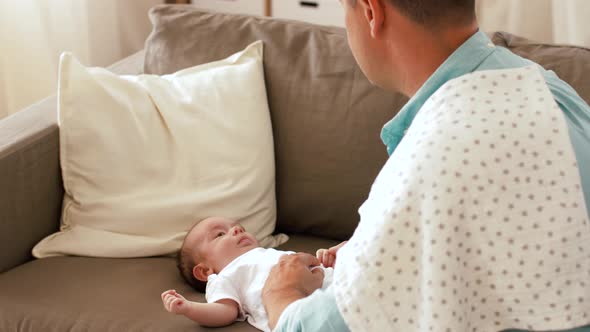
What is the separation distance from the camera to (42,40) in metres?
3.02

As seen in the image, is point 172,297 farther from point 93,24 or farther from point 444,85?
point 93,24

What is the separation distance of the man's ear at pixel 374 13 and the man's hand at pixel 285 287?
1.47ft

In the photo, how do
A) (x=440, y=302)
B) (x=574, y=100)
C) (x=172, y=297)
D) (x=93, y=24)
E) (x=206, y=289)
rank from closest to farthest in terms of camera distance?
(x=440, y=302), (x=574, y=100), (x=172, y=297), (x=206, y=289), (x=93, y=24)

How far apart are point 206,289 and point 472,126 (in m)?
0.99

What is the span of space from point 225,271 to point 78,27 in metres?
1.52

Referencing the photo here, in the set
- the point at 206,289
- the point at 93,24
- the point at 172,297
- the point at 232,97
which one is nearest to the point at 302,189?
the point at 232,97

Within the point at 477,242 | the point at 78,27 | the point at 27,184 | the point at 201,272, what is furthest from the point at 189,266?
the point at 78,27

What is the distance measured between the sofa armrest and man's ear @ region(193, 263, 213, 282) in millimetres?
402

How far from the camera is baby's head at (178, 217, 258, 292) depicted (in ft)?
6.63

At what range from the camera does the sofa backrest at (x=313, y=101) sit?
218 cm

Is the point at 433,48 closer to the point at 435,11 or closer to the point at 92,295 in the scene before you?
the point at 435,11

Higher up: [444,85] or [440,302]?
[444,85]

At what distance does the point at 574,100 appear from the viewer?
1.22 metres

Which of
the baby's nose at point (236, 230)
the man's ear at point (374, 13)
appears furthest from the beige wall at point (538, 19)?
the man's ear at point (374, 13)
